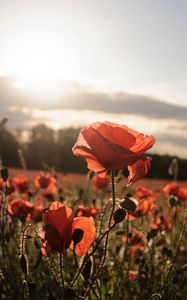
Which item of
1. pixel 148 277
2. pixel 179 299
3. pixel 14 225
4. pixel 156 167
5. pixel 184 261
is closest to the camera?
pixel 179 299

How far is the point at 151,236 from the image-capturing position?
3.15 metres

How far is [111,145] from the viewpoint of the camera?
1.92 metres

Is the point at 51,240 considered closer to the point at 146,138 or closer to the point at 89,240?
the point at 89,240

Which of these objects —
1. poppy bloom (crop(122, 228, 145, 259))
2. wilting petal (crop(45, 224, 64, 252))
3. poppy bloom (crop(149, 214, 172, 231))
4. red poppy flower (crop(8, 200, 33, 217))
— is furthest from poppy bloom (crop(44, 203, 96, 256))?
poppy bloom (crop(122, 228, 145, 259))

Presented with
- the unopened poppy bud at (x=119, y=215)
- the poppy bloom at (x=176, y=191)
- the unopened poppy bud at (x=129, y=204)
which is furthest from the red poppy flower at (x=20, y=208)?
the poppy bloom at (x=176, y=191)

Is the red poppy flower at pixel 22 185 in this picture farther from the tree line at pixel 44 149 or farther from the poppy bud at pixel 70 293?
the tree line at pixel 44 149

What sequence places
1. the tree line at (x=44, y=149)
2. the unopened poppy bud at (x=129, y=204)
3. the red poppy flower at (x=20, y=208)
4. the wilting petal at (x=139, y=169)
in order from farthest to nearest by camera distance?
1. the tree line at (x=44, y=149)
2. the red poppy flower at (x=20, y=208)
3. the unopened poppy bud at (x=129, y=204)
4. the wilting petal at (x=139, y=169)

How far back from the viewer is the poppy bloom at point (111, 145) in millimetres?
1918

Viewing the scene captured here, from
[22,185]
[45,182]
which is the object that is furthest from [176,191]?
[22,185]

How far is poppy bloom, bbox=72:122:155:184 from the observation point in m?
1.92

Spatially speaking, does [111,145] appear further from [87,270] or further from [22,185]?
[22,185]

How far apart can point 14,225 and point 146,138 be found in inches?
84.8

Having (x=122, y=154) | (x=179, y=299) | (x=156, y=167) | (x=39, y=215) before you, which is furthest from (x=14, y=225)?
(x=156, y=167)

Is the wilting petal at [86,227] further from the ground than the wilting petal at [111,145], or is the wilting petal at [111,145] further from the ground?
the wilting petal at [111,145]
